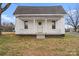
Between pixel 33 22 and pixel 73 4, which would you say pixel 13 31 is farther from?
pixel 73 4

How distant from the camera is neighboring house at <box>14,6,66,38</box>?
5281 mm

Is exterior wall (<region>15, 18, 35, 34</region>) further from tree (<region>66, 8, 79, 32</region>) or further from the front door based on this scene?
tree (<region>66, 8, 79, 32</region>)

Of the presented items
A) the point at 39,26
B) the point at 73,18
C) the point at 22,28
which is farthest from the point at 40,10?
the point at 73,18

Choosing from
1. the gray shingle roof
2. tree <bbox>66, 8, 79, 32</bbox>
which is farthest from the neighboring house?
tree <bbox>66, 8, 79, 32</bbox>

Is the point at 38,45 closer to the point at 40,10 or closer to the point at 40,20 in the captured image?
the point at 40,20

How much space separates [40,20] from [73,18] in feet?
1.88

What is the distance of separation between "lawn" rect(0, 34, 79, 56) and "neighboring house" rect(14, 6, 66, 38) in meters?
0.11

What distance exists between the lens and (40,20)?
5.32 meters

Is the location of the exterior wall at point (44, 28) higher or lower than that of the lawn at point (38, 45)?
higher

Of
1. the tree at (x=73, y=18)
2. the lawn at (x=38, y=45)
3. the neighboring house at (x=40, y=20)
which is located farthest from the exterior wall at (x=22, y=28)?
the tree at (x=73, y=18)

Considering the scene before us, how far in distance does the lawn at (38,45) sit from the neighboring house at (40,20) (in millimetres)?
110

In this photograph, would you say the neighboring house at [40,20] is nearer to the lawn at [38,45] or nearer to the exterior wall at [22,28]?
the exterior wall at [22,28]

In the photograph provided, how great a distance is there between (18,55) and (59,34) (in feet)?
2.60

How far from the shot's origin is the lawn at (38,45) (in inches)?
204
